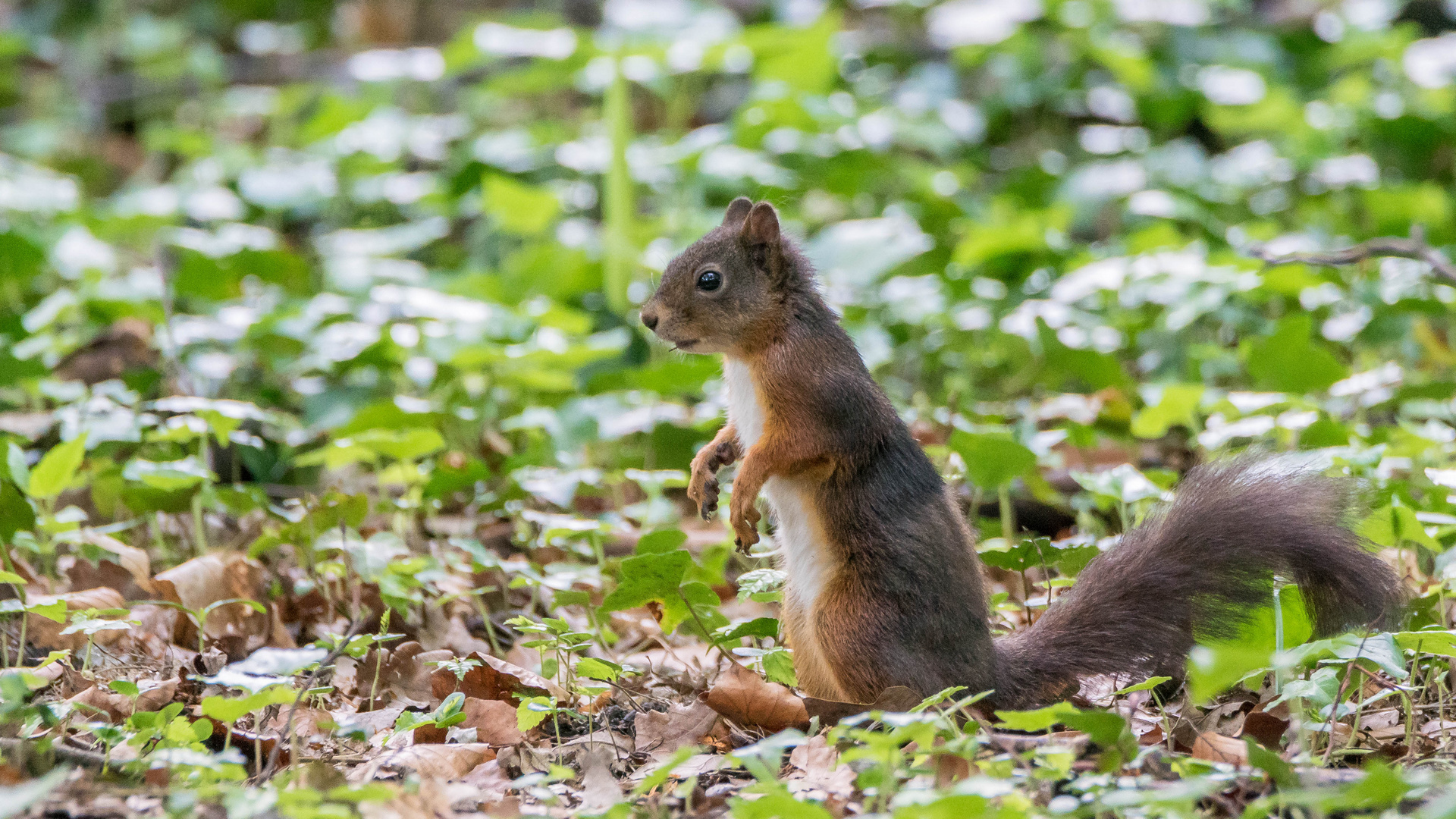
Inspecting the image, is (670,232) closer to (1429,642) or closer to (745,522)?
(745,522)

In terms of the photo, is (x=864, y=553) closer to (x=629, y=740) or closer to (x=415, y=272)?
(x=629, y=740)

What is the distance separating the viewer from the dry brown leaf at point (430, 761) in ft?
6.80

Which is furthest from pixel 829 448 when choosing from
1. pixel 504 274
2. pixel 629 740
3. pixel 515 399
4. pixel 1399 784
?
pixel 504 274

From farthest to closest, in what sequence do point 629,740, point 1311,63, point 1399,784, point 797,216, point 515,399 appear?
point 1311,63
point 797,216
point 515,399
point 629,740
point 1399,784

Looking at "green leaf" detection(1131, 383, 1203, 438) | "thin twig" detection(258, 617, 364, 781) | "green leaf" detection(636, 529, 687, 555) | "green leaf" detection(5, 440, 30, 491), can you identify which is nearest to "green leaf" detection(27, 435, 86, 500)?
"green leaf" detection(5, 440, 30, 491)

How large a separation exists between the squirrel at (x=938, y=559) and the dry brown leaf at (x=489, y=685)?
0.45 m

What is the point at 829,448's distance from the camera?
242cm

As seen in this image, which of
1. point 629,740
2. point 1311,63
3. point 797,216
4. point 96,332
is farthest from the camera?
point 1311,63

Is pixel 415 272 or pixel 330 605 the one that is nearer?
pixel 330 605

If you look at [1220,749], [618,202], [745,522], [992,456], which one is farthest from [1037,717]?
[618,202]

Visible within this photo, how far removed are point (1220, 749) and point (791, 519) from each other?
85 cm

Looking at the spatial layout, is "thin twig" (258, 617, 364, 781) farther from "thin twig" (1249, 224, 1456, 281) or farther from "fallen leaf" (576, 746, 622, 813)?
"thin twig" (1249, 224, 1456, 281)

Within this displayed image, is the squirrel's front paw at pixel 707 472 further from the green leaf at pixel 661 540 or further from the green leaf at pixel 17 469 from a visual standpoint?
the green leaf at pixel 17 469

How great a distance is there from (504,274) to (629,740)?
3186 mm
